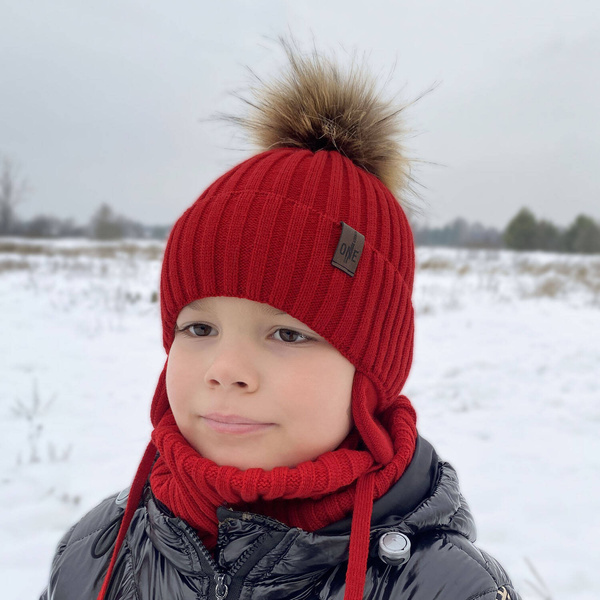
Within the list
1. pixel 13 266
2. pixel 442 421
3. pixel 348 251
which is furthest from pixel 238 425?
pixel 13 266

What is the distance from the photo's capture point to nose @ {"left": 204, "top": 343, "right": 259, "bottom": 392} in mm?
988

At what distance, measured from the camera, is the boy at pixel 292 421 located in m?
1.00

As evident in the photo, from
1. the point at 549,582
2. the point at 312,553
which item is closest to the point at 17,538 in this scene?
the point at 312,553

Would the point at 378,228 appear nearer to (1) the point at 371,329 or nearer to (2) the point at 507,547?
(1) the point at 371,329

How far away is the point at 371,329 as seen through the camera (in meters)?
1.15

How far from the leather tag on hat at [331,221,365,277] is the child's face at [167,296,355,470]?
17 centimetres

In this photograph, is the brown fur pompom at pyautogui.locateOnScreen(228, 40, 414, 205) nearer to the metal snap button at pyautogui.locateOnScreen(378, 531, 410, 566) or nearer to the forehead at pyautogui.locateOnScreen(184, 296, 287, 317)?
the forehead at pyautogui.locateOnScreen(184, 296, 287, 317)

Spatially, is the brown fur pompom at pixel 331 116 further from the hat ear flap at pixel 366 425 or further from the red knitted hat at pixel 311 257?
the hat ear flap at pixel 366 425

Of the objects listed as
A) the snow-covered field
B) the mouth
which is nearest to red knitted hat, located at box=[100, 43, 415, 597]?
the mouth

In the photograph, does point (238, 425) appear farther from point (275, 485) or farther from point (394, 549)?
point (394, 549)

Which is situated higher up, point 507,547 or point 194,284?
point 194,284

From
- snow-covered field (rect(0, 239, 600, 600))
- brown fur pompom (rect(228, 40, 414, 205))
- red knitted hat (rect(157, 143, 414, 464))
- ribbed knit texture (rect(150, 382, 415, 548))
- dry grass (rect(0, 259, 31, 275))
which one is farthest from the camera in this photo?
dry grass (rect(0, 259, 31, 275))

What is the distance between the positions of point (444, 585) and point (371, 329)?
551 mm

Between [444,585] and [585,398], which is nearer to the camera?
[444,585]
